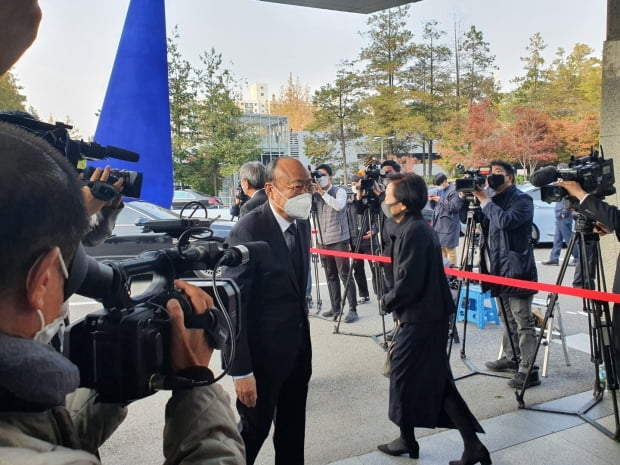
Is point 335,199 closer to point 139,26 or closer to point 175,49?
point 139,26

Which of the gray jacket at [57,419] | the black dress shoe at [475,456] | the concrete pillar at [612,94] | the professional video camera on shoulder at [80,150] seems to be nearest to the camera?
the gray jacket at [57,419]

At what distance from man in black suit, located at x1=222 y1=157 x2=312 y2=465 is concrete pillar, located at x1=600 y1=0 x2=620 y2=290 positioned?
12.2ft

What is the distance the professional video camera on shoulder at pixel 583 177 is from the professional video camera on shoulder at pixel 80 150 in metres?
2.78

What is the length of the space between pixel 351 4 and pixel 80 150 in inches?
152

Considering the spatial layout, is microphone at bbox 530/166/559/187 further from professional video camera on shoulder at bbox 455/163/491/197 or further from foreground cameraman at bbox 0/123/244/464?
foreground cameraman at bbox 0/123/244/464

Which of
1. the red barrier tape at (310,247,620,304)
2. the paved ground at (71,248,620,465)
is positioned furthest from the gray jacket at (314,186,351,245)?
the paved ground at (71,248,620,465)

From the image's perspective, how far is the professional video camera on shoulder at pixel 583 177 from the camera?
3.37 metres

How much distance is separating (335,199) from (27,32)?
5.61 meters

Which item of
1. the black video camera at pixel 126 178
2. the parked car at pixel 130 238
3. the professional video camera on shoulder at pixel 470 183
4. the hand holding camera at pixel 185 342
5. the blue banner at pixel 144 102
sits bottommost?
the parked car at pixel 130 238

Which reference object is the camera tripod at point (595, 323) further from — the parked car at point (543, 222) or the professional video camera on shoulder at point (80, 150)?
the parked car at point (543, 222)

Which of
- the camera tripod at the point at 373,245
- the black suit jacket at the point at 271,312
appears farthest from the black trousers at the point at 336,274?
the black suit jacket at the point at 271,312

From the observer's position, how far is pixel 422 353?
3.03m

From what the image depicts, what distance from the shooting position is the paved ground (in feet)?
10.5

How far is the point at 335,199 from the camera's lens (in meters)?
6.66
